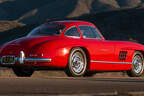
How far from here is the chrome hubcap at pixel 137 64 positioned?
13.6 m

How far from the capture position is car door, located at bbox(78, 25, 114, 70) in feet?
39.2

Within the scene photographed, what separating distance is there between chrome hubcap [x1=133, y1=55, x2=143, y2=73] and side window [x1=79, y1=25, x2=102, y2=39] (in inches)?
65.1

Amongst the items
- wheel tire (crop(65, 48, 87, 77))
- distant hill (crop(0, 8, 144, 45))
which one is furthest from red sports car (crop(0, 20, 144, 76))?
distant hill (crop(0, 8, 144, 45))

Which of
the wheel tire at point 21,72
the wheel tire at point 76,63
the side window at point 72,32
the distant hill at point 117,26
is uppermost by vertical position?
the distant hill at point 117,26

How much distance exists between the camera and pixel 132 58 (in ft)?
43.9

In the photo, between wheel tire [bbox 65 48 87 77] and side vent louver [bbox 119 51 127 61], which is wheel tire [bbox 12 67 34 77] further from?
side vent louver [bbox 119 51 127 61]

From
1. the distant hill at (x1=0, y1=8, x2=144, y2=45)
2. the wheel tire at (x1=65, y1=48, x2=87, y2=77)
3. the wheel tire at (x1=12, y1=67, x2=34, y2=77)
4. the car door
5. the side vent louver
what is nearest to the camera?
the wheel tire at (x1=65, y1=48, x2=87, y2=77)

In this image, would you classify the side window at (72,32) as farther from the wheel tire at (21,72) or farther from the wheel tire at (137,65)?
the wheel tire at (137,65)

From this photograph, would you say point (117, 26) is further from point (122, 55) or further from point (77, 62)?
point (77, 62)

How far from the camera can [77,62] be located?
37.5ft

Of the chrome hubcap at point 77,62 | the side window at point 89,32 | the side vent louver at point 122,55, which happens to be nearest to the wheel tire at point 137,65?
the side vent louver at point 122,55

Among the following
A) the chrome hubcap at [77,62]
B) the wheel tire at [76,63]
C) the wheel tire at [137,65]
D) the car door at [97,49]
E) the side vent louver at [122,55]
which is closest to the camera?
the wheel tire at [76,63]

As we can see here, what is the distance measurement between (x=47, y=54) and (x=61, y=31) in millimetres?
1271

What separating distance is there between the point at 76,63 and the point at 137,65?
3.01 m
